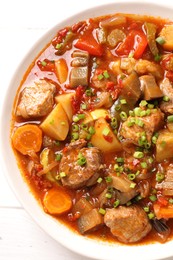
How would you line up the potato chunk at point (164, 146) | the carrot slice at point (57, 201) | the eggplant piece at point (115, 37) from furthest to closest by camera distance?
1. the eggplant piece at point (115, 37)
2. the carrot slice at point (57, 201)
3. the potato chunk at point (164, 146)

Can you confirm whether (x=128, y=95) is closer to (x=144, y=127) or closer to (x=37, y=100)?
(x=144, y=127)

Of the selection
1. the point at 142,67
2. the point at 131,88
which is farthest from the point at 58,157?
the point at 142,67

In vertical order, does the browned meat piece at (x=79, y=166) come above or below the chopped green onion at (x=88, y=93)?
below

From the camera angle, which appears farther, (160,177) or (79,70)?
(79,70)

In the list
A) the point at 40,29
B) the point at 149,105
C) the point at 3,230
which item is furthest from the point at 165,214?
the point at 40,29

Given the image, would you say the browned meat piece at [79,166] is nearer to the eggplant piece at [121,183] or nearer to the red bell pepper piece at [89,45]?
the eggplant piece at [121,183]

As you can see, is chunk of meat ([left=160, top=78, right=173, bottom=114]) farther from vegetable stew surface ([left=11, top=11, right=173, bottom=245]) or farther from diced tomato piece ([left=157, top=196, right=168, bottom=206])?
diced tomato piece ([left=157, top=196, right=168, bottom=206])

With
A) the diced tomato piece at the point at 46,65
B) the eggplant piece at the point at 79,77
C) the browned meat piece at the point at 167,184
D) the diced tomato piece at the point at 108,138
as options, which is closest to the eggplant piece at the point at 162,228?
the browned meat piece at the point at 167,184
